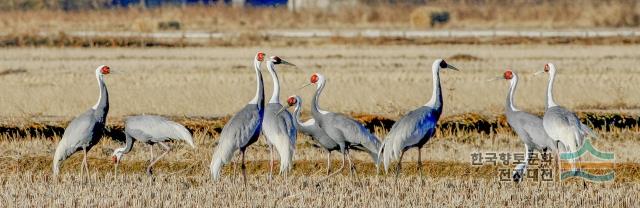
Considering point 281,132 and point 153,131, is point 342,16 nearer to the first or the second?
point 153,131

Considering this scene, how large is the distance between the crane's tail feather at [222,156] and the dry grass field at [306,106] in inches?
5.2

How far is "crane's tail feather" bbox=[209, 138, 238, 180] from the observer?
1102cm

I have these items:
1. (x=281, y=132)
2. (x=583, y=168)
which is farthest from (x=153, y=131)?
(x=583, y=168)

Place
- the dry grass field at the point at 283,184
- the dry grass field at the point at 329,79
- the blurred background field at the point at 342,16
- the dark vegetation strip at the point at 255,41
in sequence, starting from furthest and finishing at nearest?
the blurred background field at the point at 342,16 → the dark vegetation strip at the point at 255,41 → the dry grass field at the point at 329,79 → the dry grass field at the point at 283,184

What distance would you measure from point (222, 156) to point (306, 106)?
775 cm

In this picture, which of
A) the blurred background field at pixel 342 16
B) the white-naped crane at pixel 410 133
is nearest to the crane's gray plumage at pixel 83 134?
the white-naped crane at pixel 410 133

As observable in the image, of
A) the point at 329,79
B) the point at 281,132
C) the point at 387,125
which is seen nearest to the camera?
the point at 281,132

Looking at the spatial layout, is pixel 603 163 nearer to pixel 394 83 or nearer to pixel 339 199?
pixel 339 199

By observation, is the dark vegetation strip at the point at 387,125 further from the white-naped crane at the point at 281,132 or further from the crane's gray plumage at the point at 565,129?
the crane's gray plumage at the point at 565,129

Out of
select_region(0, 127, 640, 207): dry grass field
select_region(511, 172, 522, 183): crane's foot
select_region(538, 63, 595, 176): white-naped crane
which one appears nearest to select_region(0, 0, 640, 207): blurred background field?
select_region(0, 127, 640, 207): dry grass field

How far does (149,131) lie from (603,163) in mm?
4094

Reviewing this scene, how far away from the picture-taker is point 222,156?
36.3ft

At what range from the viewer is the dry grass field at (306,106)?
10.1m

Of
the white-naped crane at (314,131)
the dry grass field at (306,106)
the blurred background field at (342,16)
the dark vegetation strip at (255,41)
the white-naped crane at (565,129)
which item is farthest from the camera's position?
the blurred background field at (342,16)
